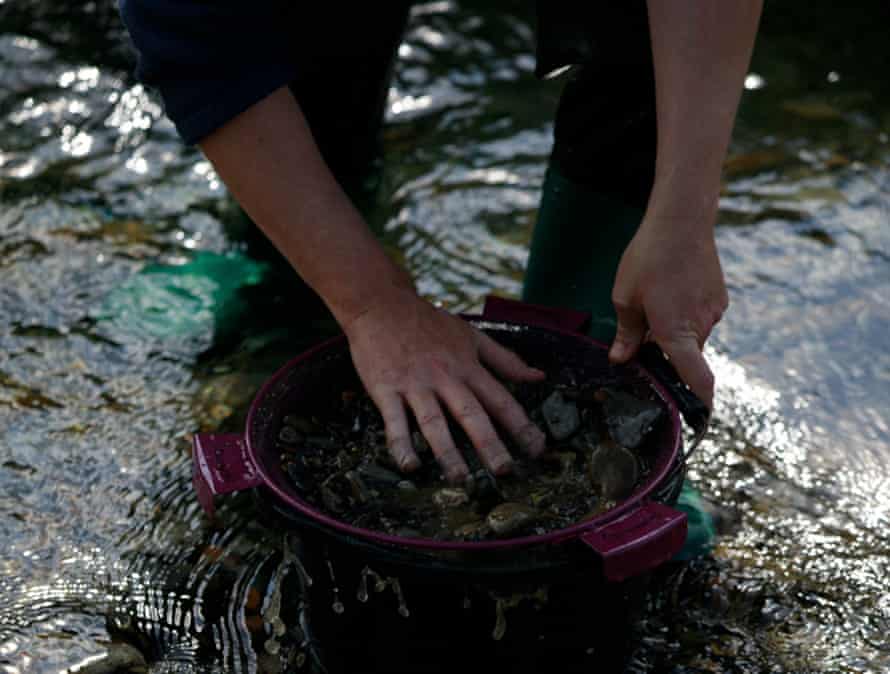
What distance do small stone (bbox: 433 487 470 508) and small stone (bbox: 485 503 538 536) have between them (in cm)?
6

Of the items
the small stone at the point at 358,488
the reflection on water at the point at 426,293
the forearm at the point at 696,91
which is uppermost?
the forearm at the point at 696,91

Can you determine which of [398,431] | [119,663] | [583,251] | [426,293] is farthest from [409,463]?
[426,293]

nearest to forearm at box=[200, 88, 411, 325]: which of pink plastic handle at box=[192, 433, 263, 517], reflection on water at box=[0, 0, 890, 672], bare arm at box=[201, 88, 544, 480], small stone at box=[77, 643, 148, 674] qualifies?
bare arm at box=[201, 88, 544, 480]

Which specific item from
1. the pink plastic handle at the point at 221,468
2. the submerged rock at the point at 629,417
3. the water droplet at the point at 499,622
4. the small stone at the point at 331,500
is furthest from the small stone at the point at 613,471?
the pink plastic handle at the point at 221,468

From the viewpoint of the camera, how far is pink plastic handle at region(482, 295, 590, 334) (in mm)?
1728

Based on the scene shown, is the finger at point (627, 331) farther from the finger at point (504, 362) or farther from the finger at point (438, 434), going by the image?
the finger at point (438, 434)

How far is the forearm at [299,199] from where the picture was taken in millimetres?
1523

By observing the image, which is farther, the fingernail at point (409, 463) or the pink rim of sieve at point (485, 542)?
the fingernail at point (409, 463)

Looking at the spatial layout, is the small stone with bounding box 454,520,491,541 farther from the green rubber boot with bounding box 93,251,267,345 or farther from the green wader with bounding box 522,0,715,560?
the green rubber boot with bounding box 93,251,267,345

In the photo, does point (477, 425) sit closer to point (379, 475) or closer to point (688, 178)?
point (379, 475)

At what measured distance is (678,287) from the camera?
141 centimetres

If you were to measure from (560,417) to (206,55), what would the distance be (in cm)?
68

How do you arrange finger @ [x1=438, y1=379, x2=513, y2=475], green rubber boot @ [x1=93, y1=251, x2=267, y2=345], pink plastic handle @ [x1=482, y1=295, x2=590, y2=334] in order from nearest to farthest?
finger @ [x1=438, y1=379, x2=513, y2=475] < pink plastic handle @ [x1=482, y1=295, x2=590, y2=334] < green rubber boot @ [x1=93, y1=251, x2=267, y2=345]

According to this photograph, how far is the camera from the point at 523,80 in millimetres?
3457
